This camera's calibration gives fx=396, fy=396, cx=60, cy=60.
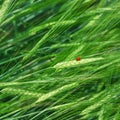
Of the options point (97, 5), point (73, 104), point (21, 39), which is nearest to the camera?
point (73, 104)

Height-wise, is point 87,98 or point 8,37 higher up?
point 8,37

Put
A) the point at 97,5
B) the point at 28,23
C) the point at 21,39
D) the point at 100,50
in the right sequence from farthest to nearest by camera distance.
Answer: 1. the point at 28,23
2. the point at 21,39
3. the point at 97,5
4. the point at 100,50

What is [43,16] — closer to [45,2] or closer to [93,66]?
[45,2]

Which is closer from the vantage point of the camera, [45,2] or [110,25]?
[110,25]

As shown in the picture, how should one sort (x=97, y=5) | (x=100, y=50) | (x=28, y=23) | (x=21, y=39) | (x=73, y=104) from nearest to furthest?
(x=73, y=104)
(x=100, y=50)
(x=97, y=5)
(x=21, y=39)
(x=28, y=23)

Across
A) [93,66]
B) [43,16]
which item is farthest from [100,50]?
[43,16]

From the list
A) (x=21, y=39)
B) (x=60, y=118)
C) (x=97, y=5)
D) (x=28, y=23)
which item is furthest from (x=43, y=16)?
(x=60, y=118)

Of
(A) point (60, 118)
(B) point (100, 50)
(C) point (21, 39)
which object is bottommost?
(A) point (60, 118)

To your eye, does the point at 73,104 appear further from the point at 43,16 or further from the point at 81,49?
the point at 43,16

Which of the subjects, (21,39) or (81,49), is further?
(21,39)
